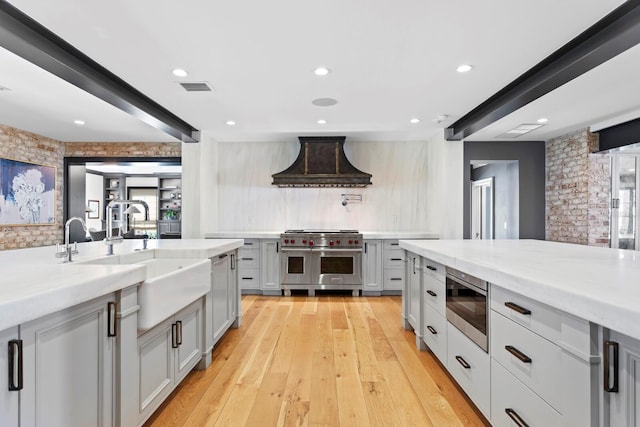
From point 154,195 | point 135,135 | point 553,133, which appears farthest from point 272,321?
point 154,195

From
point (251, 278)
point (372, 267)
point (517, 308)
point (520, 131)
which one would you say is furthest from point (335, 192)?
point (517, 308)

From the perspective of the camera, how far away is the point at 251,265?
4.98m

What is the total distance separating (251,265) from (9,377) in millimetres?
3972

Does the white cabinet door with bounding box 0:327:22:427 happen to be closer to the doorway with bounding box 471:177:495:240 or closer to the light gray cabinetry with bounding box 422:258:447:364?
the light gray cabinetry with bounding box 422:258:447:364

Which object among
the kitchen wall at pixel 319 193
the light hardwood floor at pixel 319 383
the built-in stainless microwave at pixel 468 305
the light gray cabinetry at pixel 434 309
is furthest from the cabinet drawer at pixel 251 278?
the built-in stainless microwave at pixel 468 305

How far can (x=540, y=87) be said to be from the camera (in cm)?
276

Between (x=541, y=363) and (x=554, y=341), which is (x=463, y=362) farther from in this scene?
(x=554, y=341)

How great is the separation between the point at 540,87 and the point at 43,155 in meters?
6.67

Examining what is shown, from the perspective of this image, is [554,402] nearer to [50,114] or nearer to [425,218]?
[425,218]

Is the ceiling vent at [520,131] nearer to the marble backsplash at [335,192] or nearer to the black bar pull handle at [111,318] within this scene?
the marble backsplash at [335,192]

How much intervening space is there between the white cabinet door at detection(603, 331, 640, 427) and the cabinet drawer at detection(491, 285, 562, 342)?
0.21 metres

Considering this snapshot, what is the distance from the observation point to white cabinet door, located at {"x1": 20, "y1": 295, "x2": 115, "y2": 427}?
1.09 m

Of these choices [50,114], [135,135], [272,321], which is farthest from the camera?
[135,135]

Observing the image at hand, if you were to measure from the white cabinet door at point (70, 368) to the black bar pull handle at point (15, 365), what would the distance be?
0.08 feet
